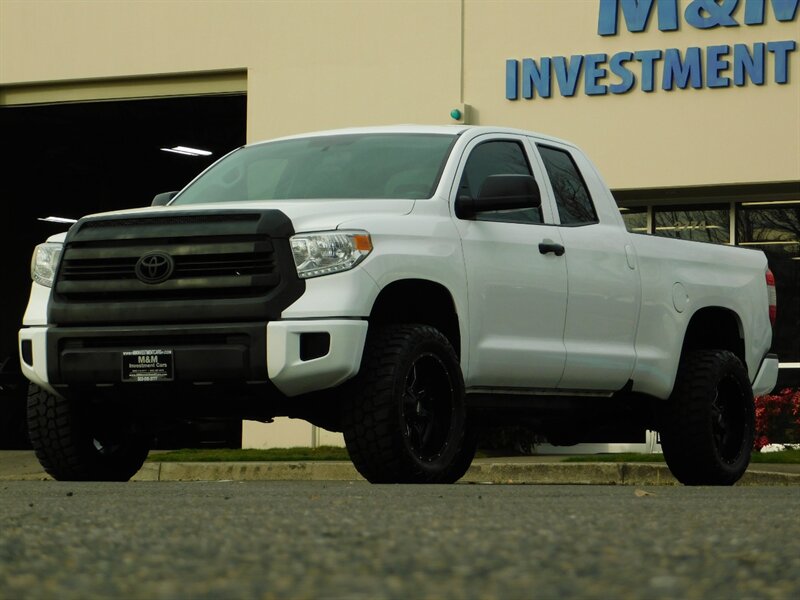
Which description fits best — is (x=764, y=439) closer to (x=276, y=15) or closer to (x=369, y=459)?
(x=276, y=15)

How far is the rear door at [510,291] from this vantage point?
27.8 ft

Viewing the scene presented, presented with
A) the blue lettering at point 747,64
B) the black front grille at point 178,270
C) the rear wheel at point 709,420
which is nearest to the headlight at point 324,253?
the black front grille at point 178,270

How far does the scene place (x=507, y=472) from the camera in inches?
536

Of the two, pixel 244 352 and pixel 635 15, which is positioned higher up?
pixel 635 15

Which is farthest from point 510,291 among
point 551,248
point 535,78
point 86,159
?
point 86,159

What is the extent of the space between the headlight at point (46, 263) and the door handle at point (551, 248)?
2.60 metres

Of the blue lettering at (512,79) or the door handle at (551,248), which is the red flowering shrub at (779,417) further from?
the door handle at (551,248)

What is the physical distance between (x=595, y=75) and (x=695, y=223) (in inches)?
86.2

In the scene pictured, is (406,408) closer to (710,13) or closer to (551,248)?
(551,248)

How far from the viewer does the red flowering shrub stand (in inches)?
703

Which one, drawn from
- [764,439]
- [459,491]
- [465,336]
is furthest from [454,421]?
[764,439]

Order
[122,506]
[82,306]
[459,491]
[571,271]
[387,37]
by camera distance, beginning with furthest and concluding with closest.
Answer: [387,37] → [571,271] → [82,306] → [459,491] → [122,506]

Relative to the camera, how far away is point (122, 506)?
5586 millimetres

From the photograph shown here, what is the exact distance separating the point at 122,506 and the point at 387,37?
14819 millimetres
